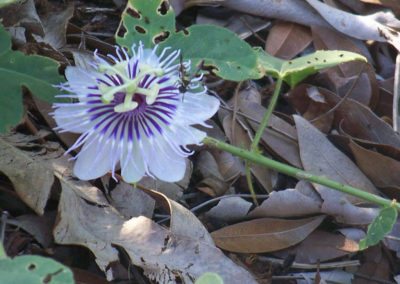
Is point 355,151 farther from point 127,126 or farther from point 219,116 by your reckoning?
point 127,126

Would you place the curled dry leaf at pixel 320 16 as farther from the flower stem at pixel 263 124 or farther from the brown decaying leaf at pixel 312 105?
the flower stem at pixel 263 124

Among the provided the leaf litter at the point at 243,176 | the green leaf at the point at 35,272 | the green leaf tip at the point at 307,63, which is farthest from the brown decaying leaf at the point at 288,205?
the green leaf at the point at 35,272

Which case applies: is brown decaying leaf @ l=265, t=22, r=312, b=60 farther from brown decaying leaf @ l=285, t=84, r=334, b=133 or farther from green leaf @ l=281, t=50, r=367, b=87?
green leaf @ l=281, t=50, r=367, b=87

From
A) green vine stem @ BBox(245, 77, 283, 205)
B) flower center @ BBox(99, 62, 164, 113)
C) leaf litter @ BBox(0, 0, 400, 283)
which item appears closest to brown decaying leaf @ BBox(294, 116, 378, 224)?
leaf litter @ BBox(0, 0, 400, 283)

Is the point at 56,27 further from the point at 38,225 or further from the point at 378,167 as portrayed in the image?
the point at 378,167

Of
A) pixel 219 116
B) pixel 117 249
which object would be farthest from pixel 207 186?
pixel 117 249
